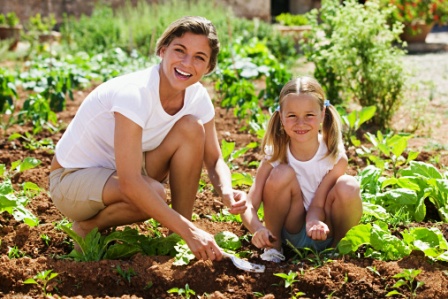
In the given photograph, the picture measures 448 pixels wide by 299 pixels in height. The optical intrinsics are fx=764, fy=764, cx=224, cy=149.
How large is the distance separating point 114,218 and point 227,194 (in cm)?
49

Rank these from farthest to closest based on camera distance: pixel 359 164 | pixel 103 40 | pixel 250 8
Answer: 1. pixel 250 8
2. pixel 103 40
3. pixel 359 164

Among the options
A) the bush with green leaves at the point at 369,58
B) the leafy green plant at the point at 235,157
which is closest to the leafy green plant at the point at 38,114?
the leafy green plant at the point at 235,157

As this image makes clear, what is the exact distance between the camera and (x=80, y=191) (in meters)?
3.21

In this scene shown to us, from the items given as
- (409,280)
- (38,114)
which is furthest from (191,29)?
(38,114)

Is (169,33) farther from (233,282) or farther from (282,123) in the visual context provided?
(233,282)

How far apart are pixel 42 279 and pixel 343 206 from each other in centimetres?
120

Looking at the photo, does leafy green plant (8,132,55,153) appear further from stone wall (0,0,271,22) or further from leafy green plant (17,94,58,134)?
stone wall (0,0,271,22)

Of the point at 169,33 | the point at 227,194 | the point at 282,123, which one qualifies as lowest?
the point at 227,194

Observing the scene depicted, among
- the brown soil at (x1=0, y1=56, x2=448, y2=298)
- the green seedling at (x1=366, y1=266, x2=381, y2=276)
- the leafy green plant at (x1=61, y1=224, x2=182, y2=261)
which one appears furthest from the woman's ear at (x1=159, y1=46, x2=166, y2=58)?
the green seedling at (x1=366, y1=266, x2=381, y2=276)

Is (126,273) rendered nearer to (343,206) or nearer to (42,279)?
(42,279)

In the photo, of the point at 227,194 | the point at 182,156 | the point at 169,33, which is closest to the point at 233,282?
the point at 227,194

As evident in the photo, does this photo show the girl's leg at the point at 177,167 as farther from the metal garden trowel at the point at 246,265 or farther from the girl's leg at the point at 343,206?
the girl's leg at the point at 343,206

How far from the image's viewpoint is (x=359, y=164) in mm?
4637

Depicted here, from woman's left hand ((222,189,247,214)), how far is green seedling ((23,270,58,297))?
729 mm
